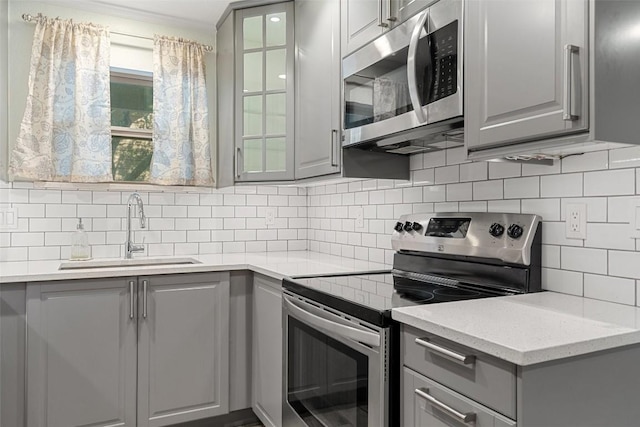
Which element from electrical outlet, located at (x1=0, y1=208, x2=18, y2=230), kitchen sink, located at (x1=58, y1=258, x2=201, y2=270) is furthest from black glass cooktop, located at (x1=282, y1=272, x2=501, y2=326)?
electrical outlet, located at (x1=0, y1=208, x2=18, y2=230)

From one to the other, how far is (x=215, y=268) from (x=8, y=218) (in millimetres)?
1211

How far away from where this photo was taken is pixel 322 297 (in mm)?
1655

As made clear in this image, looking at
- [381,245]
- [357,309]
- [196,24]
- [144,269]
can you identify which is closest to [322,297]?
[357,309]

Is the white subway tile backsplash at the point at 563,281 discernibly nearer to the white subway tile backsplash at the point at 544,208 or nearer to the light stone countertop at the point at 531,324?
the light stone countertop at the point at 531,324

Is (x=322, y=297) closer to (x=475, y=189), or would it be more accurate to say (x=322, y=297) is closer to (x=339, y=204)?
(x=475, y=189)

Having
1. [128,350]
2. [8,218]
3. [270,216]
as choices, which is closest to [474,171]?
[270,216]

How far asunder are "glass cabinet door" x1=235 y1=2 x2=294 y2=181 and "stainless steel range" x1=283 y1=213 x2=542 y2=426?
94 cm

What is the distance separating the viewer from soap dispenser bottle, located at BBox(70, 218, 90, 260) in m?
2.59

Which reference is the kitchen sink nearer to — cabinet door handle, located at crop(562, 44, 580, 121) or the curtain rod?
the curtain rod

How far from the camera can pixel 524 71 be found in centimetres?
125

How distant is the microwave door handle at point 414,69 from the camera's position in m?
1.60

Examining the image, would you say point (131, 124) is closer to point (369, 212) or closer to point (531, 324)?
point (369, 212)

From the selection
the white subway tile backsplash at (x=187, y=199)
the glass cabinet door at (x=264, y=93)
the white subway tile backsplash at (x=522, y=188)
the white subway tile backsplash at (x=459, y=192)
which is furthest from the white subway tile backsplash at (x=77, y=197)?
the white subway tile backsplash at (x=522, y=188)

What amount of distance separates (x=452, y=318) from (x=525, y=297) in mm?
441
